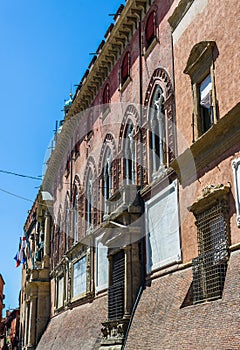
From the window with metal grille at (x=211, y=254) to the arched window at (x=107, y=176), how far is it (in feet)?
27.1

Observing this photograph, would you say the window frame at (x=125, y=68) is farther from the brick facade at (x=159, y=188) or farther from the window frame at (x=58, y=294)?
the window frame at (x=58, y=294)

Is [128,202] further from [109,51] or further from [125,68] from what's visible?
[109,51]

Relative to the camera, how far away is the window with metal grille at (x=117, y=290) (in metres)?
15.4

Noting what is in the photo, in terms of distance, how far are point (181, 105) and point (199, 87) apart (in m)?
0.98

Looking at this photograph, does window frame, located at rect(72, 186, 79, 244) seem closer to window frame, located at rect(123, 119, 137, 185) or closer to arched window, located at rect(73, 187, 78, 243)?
arched window, located at rect(73, 187, 78, 243)

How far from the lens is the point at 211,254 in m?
10.8

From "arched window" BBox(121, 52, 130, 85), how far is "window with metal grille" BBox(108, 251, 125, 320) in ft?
20.0

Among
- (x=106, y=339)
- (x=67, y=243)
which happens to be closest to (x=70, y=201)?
(x=67, y=243)

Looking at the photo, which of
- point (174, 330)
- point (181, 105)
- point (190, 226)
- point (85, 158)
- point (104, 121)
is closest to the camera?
point (174, 330)

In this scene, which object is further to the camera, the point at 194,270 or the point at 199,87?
the point at 199,87

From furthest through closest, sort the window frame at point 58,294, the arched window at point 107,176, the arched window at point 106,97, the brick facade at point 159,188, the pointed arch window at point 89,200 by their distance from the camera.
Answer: the window frame at point 58,294, the pointed arch window at point 89,200, the arched window at point 106,97, the arched window at point 107,176, the brick facade at point 159,188

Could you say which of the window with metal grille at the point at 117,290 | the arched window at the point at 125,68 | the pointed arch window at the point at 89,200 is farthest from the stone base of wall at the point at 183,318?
the pointed arch window at the point at 89,200

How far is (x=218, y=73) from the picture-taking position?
37.3ft

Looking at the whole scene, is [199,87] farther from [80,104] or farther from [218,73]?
[80,104]
